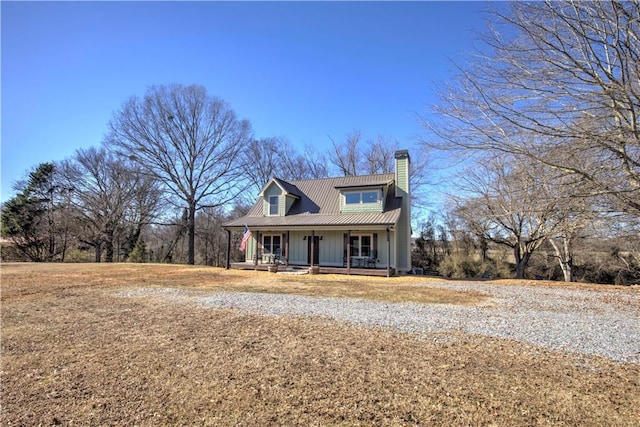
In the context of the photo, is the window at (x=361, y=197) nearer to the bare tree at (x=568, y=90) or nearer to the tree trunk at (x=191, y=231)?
the bare tree at (x=568, y=90)

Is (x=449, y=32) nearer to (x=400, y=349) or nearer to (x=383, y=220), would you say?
(x=400, y=349)

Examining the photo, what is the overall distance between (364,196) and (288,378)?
1521 centimetres

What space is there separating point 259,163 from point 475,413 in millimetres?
31225

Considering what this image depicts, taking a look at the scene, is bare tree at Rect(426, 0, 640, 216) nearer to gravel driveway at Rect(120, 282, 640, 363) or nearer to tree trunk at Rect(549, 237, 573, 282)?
gravel driveway at Rect(120, 282, 640, 363)

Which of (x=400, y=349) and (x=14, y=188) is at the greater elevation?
(x=14, y=188)

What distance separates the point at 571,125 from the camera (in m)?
4.98

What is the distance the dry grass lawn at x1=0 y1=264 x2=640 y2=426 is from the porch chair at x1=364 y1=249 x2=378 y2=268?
11454 millimetres

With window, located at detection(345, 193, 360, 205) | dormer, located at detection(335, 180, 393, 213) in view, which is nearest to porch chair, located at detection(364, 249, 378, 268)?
dormer, located at detection(335, 180, 393, 213)

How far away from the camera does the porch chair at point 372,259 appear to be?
17266 mm

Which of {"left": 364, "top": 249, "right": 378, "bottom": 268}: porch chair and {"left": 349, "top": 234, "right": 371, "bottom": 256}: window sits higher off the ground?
{"left": 349, "top": 234, "right": 371, "bottom": 256}: window

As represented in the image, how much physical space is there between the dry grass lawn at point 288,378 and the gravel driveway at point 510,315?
653mm

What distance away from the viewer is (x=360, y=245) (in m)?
18.0

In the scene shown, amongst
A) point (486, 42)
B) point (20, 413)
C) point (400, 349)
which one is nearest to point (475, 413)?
point (400, 349)

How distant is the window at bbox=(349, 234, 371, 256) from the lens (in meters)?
17.8
